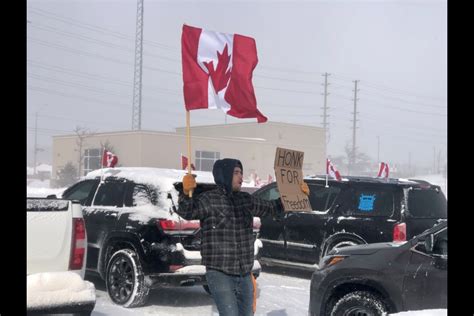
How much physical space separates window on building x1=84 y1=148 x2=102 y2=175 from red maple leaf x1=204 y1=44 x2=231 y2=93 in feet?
183

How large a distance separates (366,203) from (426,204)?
36.6 inches

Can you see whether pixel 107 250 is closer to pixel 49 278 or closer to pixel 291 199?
pixel 49 278

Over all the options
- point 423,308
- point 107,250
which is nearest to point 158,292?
point 107,250

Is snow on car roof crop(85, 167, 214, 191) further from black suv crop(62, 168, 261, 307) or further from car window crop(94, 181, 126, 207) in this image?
car window crop(94, 181, 126, 207)

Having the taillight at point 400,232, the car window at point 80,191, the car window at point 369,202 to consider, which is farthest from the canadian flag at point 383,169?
the car window at point 80,191

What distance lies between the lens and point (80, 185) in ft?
29.9

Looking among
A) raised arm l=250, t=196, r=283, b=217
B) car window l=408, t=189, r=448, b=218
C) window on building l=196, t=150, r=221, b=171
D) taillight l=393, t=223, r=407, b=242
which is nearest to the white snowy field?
taillight l=393, t=223, r=407, b=242

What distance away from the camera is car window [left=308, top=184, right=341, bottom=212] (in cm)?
1024

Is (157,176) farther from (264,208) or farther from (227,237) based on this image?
(227,237)

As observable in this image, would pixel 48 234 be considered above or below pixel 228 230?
below

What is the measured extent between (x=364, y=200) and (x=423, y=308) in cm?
455

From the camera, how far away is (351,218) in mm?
9891

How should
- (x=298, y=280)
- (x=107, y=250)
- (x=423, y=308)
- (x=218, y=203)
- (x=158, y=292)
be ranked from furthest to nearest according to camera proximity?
1. (x=298, y=280)
2. (x=158, y=292)
3. (x=107, y=250)
4. (x=423, y=308)
5. (x=218, y=203)

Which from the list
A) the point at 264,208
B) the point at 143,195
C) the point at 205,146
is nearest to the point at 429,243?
the point at 264,208
